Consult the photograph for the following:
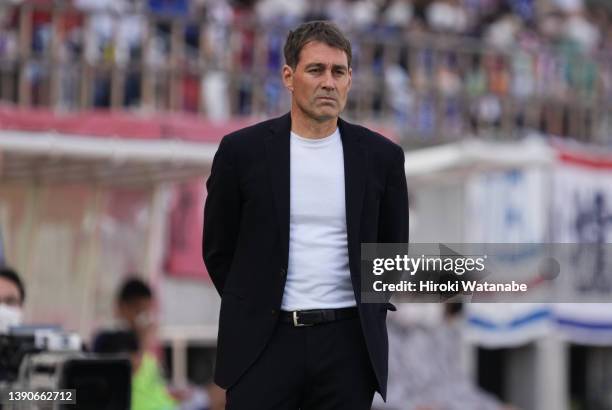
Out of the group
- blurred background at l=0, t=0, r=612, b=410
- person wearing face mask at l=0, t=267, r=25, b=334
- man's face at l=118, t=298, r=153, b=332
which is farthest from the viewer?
blurred background at l=0, t=0, r=612, b=410

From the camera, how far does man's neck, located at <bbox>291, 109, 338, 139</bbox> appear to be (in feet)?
16.3

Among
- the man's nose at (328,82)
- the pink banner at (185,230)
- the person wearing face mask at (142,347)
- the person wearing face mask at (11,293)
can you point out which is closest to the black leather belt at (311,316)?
the man's nose at (328,82)

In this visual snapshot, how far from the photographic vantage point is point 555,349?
1573cm

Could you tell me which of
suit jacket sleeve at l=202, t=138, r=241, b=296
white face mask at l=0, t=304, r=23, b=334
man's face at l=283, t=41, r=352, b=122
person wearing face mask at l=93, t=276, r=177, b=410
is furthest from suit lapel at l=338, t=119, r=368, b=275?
person wearing face mask at l=93, t=276, r=177, b=410

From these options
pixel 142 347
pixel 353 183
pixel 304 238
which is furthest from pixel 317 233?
pixel 142 347

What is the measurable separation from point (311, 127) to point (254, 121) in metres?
8.04

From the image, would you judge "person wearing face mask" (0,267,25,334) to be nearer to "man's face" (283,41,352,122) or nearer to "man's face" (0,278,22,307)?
"man's face" (0,278,22,307)

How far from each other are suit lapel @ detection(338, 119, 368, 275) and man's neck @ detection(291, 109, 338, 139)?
56 millimetres

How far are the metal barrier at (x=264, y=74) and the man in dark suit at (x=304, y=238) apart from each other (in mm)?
7730

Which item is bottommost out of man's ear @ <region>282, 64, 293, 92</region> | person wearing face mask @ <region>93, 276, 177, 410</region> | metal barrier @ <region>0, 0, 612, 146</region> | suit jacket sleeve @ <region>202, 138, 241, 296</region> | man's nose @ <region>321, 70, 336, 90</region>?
person wearing face mask @ <region>93, 276, 177, 410</region>

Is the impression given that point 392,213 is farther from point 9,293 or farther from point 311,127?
point 9,293

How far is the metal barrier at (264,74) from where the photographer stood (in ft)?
41.3

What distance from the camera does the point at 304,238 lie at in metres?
4.88

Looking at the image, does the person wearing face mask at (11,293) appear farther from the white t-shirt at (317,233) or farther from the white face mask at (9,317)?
the white t-shirt at (317,233)
